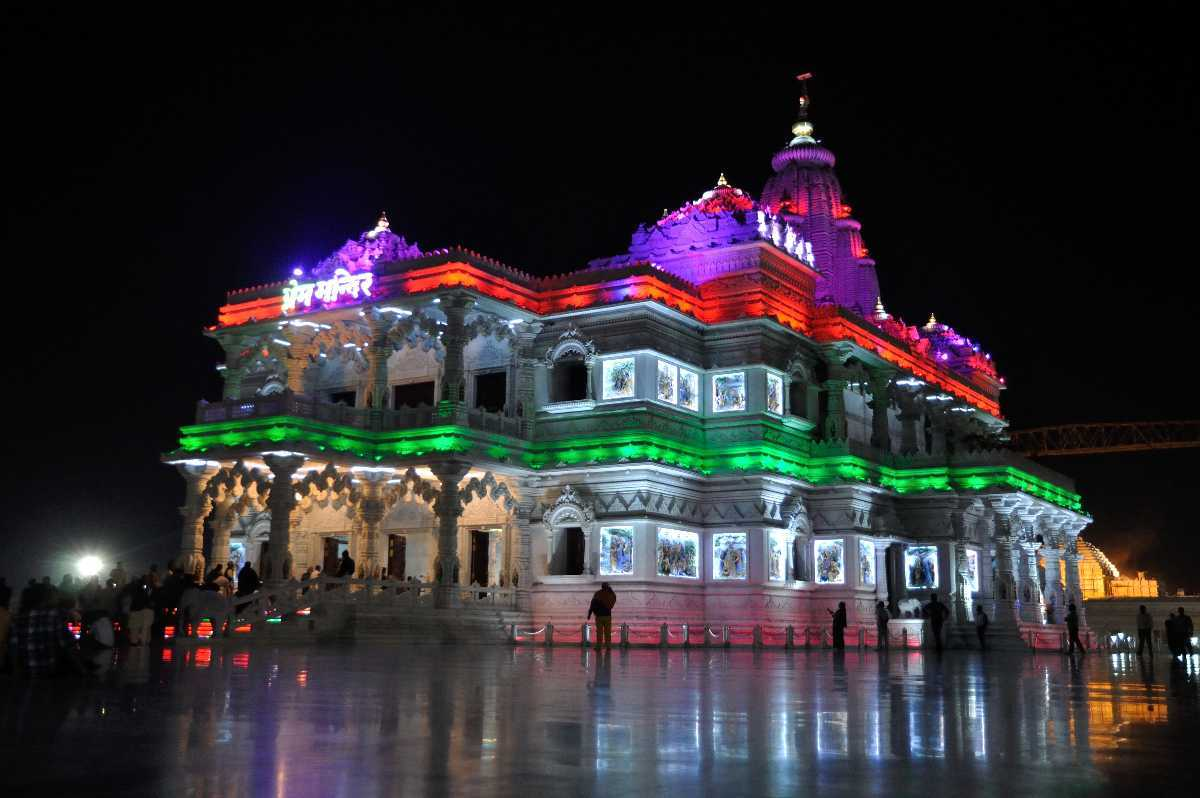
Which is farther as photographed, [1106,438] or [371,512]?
[1106,438]

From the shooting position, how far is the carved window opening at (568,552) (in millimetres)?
42625

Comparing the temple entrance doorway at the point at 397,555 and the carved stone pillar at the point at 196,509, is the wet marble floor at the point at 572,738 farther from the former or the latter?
the temple entrance doorway at the point at 397,555

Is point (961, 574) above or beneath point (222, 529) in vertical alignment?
beneath

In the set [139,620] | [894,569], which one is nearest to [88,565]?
[139,620]

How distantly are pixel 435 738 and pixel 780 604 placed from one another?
36.6 m

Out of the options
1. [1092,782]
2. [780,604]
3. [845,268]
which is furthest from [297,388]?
[1092,782]

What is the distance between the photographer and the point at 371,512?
1672 inches

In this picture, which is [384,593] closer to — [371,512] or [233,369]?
[371,512]

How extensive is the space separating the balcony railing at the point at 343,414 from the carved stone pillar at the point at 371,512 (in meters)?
1.63

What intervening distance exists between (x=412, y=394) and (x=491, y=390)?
3519 mm

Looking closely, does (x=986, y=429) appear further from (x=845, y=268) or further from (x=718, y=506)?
(x=718, y=506)

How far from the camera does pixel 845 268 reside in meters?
62.7

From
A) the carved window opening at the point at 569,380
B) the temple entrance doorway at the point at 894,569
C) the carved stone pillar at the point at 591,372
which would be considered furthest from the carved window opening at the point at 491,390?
the temple entrance doorway at the point at 894,569

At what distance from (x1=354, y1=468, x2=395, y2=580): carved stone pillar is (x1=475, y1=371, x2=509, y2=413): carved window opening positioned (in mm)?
4976
